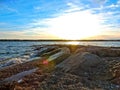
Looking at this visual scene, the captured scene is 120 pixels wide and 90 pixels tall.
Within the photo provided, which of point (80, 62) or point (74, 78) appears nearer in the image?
point (74, 78)

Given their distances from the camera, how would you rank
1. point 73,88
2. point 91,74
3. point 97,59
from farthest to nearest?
point 97,59 < point 91,74 < point 73,88

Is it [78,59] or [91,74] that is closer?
[91,74]

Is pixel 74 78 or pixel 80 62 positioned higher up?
pixel 80 62

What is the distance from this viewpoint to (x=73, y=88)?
9883 millimetres

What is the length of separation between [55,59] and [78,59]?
3815 mm

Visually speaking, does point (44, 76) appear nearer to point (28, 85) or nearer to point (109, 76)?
point (28, 85)

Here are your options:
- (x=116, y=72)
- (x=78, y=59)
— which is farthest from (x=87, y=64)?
(x=116, y=72)

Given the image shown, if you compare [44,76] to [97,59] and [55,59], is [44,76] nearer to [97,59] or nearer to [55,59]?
[97,59]

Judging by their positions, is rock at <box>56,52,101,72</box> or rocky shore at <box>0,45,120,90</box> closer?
rocky shore at <box>0,45,120,90</box>

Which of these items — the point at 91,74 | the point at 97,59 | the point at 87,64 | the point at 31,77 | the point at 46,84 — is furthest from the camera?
the point at 97,59

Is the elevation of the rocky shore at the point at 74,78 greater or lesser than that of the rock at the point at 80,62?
lesser

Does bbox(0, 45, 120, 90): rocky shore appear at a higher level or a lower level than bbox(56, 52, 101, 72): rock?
lower

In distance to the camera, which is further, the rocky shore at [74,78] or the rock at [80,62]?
the rock at [80,62]

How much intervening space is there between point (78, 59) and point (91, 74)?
94.1 inches
